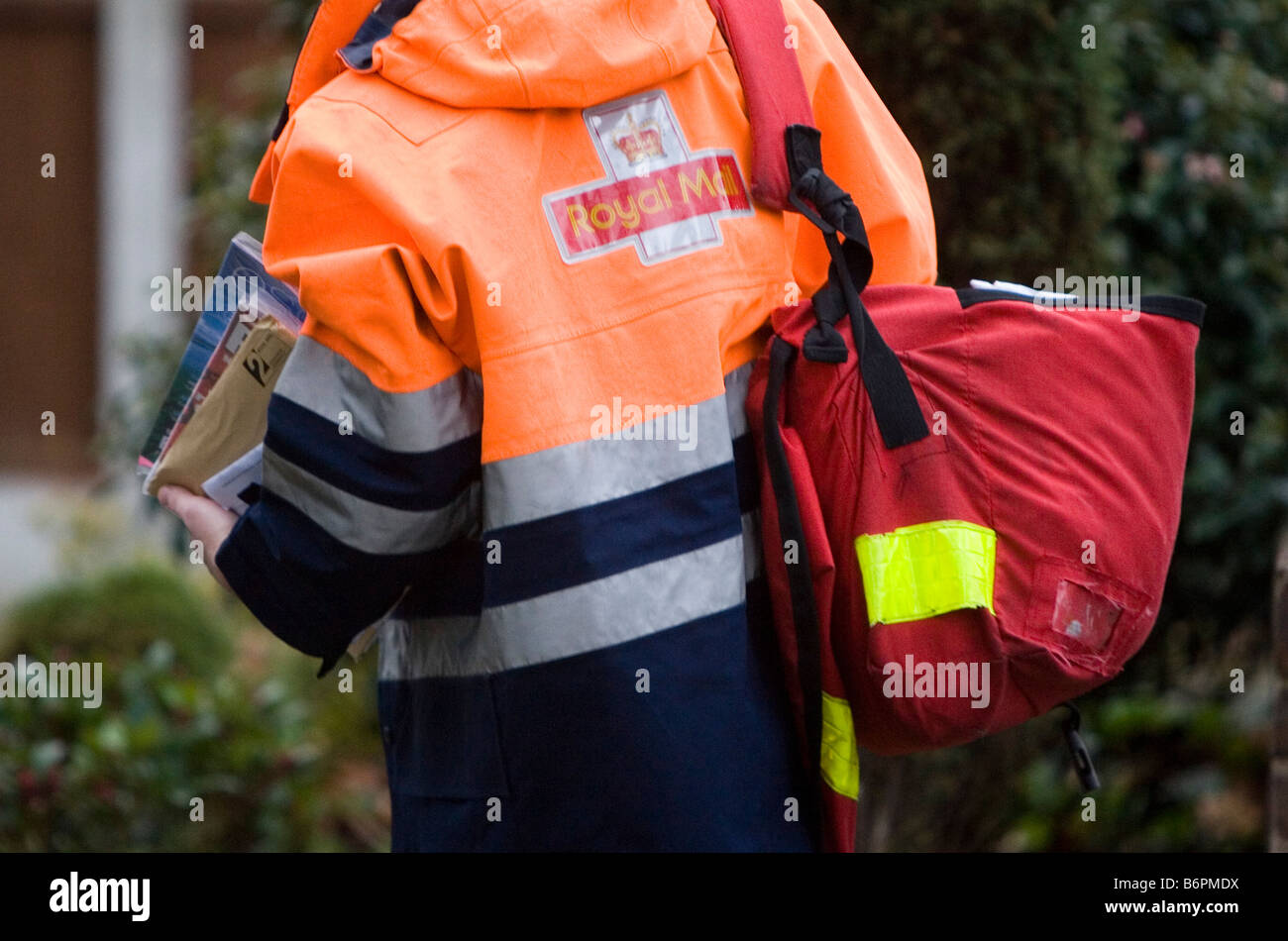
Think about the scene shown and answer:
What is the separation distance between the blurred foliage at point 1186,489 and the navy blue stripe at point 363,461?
1.73 meters

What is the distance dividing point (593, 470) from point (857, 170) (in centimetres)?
57

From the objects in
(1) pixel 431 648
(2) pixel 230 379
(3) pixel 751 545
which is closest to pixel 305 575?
(1) pixel 431 648

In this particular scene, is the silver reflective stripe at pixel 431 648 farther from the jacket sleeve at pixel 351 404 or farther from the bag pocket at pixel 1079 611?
the bag pocket at pixel 1079 611

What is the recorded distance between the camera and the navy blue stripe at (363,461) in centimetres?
156

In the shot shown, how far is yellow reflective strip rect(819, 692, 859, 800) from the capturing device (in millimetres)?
1711

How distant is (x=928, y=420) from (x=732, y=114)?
0.46 metres

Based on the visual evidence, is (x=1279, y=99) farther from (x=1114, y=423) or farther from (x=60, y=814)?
(x=60, y=814)

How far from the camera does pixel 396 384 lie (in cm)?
153

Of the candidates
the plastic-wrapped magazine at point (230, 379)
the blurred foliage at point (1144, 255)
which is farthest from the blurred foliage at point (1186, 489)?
the plastic-wrapped magazine at point (230, 379)

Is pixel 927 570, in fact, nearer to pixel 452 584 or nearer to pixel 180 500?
pixel 452 584

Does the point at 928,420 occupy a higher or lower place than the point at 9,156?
lower

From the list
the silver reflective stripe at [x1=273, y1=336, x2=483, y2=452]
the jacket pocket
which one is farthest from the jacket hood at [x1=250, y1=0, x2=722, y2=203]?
the jacket pocket

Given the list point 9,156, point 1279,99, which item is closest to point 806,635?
point 1279,99

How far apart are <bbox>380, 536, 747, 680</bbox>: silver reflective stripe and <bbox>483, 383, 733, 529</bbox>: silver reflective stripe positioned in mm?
94
